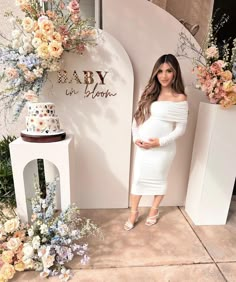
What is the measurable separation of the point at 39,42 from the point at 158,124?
3.31 feet

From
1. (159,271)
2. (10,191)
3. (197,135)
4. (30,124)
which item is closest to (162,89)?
(197,135)

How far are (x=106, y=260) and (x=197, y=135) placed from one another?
1227mm

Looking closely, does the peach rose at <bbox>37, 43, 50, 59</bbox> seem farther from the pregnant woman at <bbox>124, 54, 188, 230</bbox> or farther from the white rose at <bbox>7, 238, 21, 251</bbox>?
the white rose at <bbox>7, 238, 21, 251</bbox>

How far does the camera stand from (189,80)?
2.01m

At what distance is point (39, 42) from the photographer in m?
1.54

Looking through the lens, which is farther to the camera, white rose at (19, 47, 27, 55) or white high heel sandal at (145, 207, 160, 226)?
white high heel sandal at (145, 207, 160, 226)

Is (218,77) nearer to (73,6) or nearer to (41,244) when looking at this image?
(73,6)

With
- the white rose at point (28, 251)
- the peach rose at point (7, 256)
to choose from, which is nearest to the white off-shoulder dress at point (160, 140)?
the white rose at point (28, 251)

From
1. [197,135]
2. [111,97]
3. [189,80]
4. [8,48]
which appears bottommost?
[197,135]

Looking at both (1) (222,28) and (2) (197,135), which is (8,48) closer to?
(2) (197,135)

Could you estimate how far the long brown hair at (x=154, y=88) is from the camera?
167 cm

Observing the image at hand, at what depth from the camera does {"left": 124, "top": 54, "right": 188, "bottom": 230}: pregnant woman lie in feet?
5.61

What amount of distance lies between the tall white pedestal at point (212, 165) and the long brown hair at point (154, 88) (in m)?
0.33

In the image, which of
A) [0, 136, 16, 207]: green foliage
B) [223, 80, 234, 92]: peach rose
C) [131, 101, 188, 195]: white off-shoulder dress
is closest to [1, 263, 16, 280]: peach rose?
[0, 136, 16, 207]: green foliage
